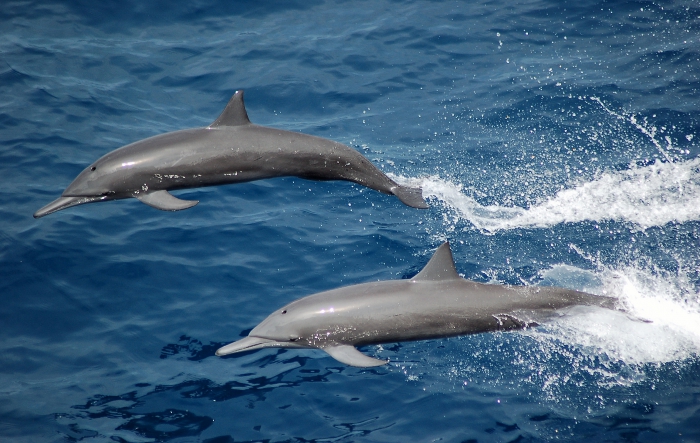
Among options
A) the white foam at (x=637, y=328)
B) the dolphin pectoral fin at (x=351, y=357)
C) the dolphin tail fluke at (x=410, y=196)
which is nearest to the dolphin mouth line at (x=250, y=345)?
the dolphin pectoral fin at (x=351, y=357)

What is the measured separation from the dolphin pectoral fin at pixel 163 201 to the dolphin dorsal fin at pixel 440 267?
3003mm

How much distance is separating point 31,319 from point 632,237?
8.55 m

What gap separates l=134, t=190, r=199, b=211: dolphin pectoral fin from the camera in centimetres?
844

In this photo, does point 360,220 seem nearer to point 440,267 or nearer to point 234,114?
point 234,114

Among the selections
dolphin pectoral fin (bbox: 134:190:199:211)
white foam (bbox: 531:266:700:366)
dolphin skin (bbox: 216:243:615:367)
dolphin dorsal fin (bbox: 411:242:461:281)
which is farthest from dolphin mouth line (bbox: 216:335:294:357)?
white foam (bbox: 531:266:700:366)

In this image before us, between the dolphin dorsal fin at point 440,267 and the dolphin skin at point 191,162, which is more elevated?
the dolphin skin at point 191,162

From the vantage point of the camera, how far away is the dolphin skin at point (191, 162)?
863 centimetres

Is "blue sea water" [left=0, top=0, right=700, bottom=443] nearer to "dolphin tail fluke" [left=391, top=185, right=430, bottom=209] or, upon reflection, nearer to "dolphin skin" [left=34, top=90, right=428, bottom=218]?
"dolphin tail fluke" [left=391, top=185, right=430, bottom=209]

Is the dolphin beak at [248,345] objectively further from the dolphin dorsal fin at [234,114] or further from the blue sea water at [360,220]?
Answer: the dolphin dorsal fin at [234,114]

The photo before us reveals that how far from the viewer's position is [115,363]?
834cm

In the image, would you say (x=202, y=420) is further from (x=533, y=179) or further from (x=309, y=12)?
(x=309, y=12)

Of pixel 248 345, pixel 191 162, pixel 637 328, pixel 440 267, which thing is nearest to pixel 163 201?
pixel 191 162

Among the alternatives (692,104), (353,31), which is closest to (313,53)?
(353,31)

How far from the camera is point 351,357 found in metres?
7.42
